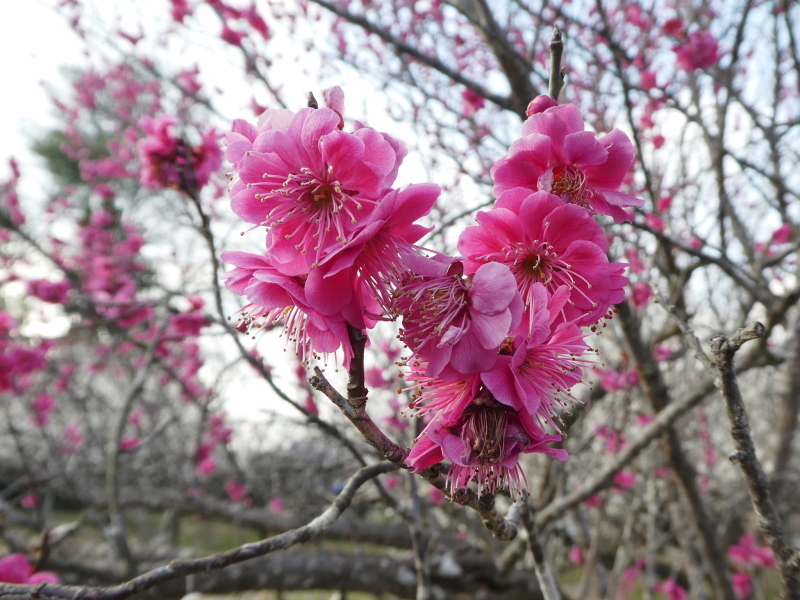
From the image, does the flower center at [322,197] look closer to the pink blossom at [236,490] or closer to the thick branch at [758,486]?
the thick branch at [758,486]

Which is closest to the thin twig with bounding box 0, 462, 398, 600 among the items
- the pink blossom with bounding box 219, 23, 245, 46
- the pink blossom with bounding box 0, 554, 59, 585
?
the pink blossom with bounding box 0, 554, 59, 585

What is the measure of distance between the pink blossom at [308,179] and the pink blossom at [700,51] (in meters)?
3.92

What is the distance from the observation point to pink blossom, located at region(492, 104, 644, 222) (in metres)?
0.93

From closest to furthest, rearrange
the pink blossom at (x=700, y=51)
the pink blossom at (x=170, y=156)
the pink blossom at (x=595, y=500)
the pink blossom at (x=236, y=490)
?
1. the pink blossom at (x=170, y=156)
2. the pink blossom at (x=595, y=500)
3. the pink blossom at (x=700, y=51)
4. the pink blossom at (x=236, y=490)

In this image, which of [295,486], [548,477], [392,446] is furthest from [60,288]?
[392,446]

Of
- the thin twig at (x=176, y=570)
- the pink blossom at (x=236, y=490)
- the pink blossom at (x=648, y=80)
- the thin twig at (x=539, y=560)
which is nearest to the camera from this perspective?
the thin twig at (x=176, y=570)

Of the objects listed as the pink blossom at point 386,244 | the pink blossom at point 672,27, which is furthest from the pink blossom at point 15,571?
the pink blossom at point 672,27

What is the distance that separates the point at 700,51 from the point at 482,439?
13.8ft

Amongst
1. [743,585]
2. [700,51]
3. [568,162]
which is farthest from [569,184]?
[743,585]

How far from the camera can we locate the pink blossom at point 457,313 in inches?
31.3

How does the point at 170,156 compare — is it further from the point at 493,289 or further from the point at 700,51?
the point at 700,51

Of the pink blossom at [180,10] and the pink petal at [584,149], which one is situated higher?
the pink blossom at [180,10]

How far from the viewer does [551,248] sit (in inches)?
36.3

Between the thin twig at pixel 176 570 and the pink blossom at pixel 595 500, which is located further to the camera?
the pink blossom at pixel 595 500
